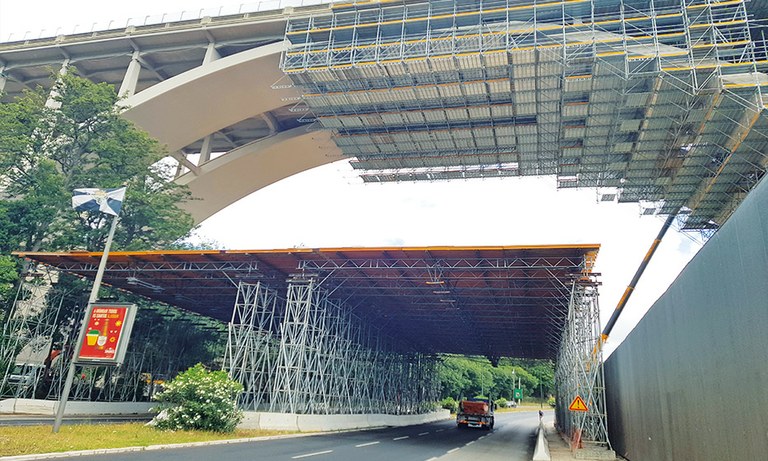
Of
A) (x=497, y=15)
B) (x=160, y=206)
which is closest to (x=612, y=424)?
(x=497, y=15)

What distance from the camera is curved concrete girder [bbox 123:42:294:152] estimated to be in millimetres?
31297

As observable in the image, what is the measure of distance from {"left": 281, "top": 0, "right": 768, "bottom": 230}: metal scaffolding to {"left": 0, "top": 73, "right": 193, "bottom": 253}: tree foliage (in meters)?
12.4

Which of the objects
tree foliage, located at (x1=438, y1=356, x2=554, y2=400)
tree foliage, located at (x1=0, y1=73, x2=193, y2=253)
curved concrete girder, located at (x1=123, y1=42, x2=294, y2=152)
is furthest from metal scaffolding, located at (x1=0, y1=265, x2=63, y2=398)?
tree foliage, located at (x1=438, y1=356, x2=554, y2=400)

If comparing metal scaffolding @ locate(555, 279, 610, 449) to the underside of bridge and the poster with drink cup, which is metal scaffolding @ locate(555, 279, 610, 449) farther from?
the poster with drink cup

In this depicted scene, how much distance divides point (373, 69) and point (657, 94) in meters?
13.3

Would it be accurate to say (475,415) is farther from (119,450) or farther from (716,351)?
(716,351)

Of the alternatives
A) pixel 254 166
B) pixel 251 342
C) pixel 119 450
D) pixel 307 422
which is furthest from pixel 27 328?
pixel 119 450

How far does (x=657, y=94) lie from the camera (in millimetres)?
22109

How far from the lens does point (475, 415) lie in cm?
3666

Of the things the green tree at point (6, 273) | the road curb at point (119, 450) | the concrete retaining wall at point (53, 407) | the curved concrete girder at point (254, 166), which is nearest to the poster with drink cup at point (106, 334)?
the road curb at point (119, 450)

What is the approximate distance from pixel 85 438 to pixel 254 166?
2968 centimetres

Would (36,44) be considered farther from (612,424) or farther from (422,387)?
(422,387)

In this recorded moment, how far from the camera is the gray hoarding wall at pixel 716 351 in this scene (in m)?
5.18

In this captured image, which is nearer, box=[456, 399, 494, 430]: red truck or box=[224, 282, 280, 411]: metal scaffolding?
box=[224, 282, 280, 411]: metal scaffolding
